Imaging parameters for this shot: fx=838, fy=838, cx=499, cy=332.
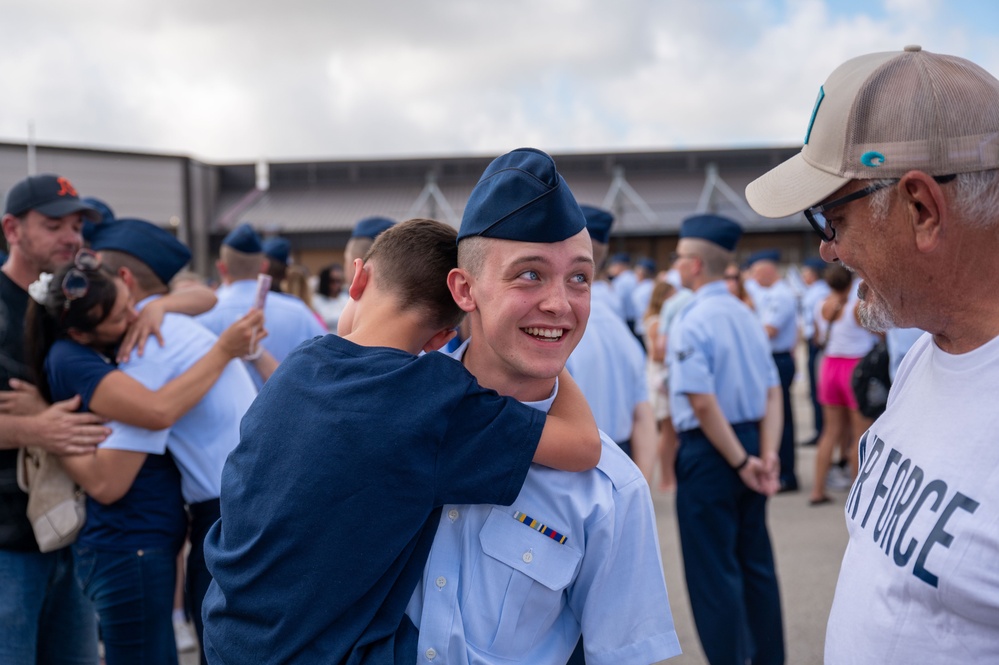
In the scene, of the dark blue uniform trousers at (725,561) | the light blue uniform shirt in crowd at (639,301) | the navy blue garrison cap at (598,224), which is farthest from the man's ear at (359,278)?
the light blue uniform shirt in crowd at (639,301)

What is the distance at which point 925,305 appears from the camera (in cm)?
146

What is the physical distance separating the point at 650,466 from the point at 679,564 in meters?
1.96

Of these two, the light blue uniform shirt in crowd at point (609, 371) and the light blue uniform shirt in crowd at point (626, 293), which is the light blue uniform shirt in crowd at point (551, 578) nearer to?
the light blue uniform shirt in crowd at point (609, 371)

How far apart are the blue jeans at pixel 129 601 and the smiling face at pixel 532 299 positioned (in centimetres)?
175

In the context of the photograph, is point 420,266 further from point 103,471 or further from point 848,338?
point 848,338

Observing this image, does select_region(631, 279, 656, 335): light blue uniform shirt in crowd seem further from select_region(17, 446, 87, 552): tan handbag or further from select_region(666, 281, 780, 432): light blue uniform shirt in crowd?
select_region(17, 446, 87, 552): tan handbag

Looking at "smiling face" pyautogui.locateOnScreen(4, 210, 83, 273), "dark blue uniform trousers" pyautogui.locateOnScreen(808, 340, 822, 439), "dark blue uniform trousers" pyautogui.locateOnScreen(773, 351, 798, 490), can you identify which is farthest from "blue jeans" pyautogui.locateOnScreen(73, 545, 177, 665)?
"dark blue uniform trousers" pyautogui.locateOnScreen(808, 340, 822, 439)

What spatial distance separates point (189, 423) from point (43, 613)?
856mm

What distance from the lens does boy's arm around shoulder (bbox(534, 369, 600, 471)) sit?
1.60 meters

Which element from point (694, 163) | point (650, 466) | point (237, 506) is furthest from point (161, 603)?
point (694, 163)

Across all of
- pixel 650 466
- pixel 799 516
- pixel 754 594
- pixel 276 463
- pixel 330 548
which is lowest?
pixel 799 516

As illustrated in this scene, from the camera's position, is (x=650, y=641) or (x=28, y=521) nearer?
(x=650, y=641)

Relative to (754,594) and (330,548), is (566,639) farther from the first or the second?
(754,594)

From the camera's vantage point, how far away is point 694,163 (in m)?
29.5
